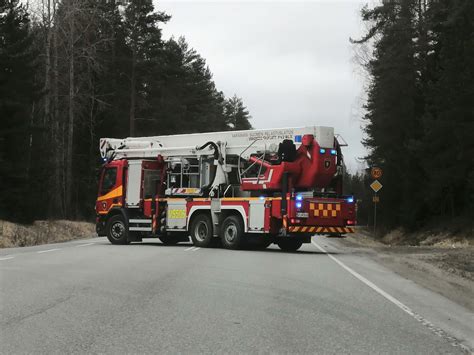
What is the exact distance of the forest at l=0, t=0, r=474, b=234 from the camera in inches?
1251

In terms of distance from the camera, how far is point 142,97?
54.5 meters

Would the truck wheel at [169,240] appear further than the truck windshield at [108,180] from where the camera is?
Yes

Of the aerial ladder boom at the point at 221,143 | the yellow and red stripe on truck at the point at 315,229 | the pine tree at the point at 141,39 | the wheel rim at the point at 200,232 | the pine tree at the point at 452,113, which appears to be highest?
the pine tree at the point at 141,39

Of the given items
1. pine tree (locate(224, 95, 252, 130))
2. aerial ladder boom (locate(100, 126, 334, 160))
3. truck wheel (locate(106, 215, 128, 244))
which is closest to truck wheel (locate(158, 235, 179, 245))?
truck wheel (locate(106, 215, 128, 244))

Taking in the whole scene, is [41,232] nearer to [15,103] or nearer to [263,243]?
[15,103]

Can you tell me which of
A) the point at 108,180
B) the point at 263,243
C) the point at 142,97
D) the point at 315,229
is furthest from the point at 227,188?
the point at 142,97

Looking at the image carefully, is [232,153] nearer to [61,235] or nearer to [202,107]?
[61,235]

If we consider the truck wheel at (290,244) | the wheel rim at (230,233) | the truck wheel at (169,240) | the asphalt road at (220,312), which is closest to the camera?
the asphalt road at (220,312)

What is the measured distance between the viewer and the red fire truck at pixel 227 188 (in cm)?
1845

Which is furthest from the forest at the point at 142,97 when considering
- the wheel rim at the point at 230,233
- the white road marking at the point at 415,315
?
the white road marking at the point at 415,315

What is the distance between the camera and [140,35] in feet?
167

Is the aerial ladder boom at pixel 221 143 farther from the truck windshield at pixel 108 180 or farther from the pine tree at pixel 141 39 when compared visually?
the pine tree at pixel 141 39

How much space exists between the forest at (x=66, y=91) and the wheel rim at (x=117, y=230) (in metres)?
9.02

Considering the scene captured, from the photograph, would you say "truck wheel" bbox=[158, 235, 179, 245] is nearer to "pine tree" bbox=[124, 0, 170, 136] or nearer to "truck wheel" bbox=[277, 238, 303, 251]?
"truck wheel" bbox=[277, 238, 303, 251]
